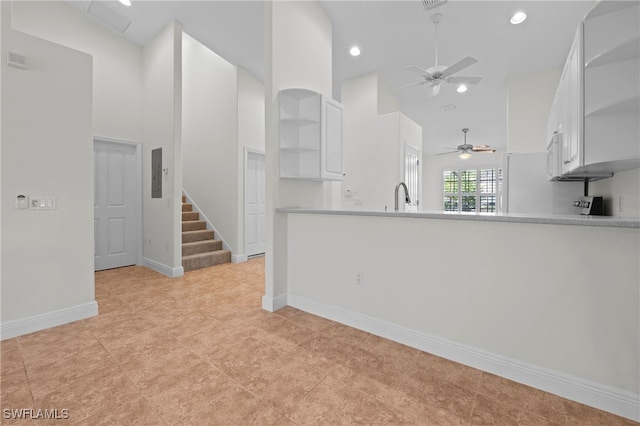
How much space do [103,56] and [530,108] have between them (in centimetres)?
714

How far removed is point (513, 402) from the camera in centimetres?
153

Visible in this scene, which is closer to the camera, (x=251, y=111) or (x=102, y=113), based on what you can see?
(x=102, y=113)

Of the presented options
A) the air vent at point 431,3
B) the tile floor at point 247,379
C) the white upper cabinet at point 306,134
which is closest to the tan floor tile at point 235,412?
the tile floor at point 247,379

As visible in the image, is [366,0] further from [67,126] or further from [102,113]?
[102,113]

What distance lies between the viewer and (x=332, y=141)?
122 inches

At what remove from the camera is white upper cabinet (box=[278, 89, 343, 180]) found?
283 cm

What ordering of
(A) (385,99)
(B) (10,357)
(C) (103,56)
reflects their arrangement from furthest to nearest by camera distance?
1. (A) (385,99)
2. (C) (103,56)
3. (B) (10,357)

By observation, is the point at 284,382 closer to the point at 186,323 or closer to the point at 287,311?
the point at 287,311

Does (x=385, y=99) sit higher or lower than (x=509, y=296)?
higher

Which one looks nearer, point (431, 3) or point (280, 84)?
point (280, 84)

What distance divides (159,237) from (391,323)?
3814 mm

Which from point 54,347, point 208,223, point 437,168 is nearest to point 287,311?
point 54,347

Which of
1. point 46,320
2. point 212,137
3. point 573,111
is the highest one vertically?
point 212,137

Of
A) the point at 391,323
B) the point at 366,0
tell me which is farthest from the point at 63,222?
the point at 366,0
